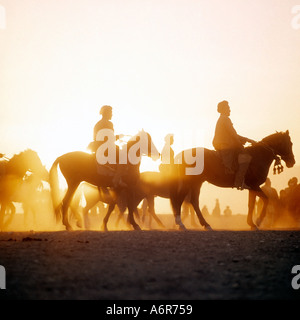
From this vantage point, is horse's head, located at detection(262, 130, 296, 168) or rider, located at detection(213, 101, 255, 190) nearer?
rider, located at detection(213, 101, 255, 190)

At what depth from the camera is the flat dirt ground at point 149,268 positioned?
5.98m

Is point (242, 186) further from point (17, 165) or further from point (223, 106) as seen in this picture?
point (17, 165)

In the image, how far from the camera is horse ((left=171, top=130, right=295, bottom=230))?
15.3 meters

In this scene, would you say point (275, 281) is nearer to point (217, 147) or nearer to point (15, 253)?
point (15, 253)

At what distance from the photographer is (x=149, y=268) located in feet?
23.0

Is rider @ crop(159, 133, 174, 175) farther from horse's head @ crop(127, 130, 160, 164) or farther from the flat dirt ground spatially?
the flat dirt ground

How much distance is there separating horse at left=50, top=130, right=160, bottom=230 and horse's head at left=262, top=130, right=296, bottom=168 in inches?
132

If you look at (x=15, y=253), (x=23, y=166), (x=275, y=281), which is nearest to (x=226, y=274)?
(x=275, y=281)

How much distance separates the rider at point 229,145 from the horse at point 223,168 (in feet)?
0.63

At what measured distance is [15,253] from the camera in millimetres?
8469

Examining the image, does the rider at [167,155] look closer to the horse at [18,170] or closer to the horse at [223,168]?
the horse at [223,168]

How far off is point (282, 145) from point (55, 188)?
22.0 feet

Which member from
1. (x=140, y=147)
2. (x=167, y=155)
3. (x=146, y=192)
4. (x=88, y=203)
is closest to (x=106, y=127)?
(x=140, y=147)

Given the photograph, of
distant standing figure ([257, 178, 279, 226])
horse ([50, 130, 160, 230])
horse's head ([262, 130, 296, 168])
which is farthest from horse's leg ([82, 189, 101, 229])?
distant standing figure ([257, 178, 279, 226])
